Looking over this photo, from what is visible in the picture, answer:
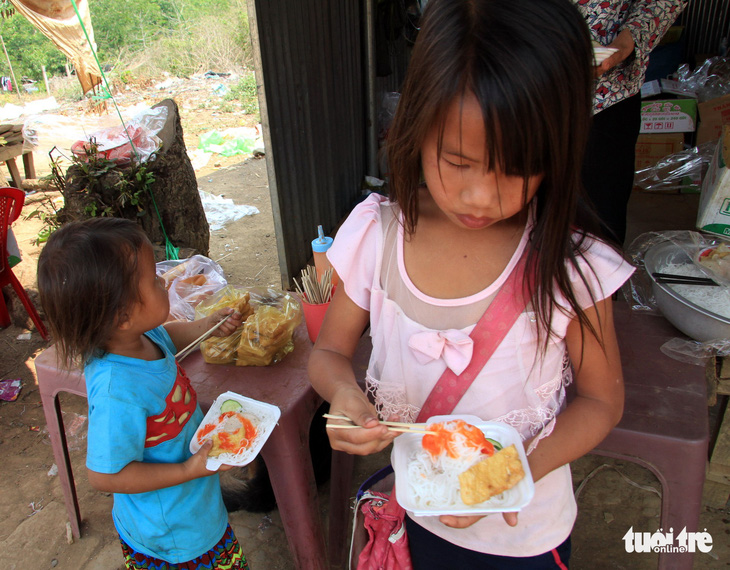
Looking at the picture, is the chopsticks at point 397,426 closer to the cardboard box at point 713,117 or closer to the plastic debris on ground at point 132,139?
the plastic debris on ground at point 132,139

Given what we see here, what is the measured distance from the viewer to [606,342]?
1028mm

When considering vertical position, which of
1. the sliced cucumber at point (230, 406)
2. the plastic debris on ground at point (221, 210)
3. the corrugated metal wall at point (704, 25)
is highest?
the corrugated metal wall at point (704, 25)

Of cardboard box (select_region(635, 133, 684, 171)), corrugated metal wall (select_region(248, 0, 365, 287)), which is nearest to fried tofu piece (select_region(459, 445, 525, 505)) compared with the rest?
corrugated metal wall (select_region(248, 0, 365, 287))

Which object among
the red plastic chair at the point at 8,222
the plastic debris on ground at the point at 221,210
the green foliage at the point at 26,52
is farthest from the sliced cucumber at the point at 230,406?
the green foliage at the point at 26,52

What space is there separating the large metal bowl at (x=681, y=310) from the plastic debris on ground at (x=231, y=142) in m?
7.07

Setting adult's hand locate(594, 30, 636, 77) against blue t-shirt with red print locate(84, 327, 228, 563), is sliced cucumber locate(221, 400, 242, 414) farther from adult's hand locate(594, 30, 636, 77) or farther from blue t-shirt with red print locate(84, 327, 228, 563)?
adult's hand locate(594, 30, 636, 77)

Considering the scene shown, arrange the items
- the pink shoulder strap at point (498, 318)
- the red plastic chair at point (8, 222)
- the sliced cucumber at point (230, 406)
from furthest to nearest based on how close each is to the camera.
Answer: the red plastic chair at point (8, 222), the sliced cucumber at point (230, 406), the pink shoulder strap at point (498, 318)

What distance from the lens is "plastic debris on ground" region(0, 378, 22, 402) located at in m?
3.26

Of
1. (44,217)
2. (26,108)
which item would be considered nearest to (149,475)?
(44,217)

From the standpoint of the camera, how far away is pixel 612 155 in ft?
7.88

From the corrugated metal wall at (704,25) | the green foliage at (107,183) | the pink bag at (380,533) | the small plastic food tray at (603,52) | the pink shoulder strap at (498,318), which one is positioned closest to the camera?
the pink shoulder strap at (498,318)

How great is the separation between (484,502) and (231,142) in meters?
8.11

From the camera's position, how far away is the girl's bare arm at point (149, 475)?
4.23 ft

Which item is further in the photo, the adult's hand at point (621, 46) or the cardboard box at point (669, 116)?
the cardboard box at point (669, 116)
